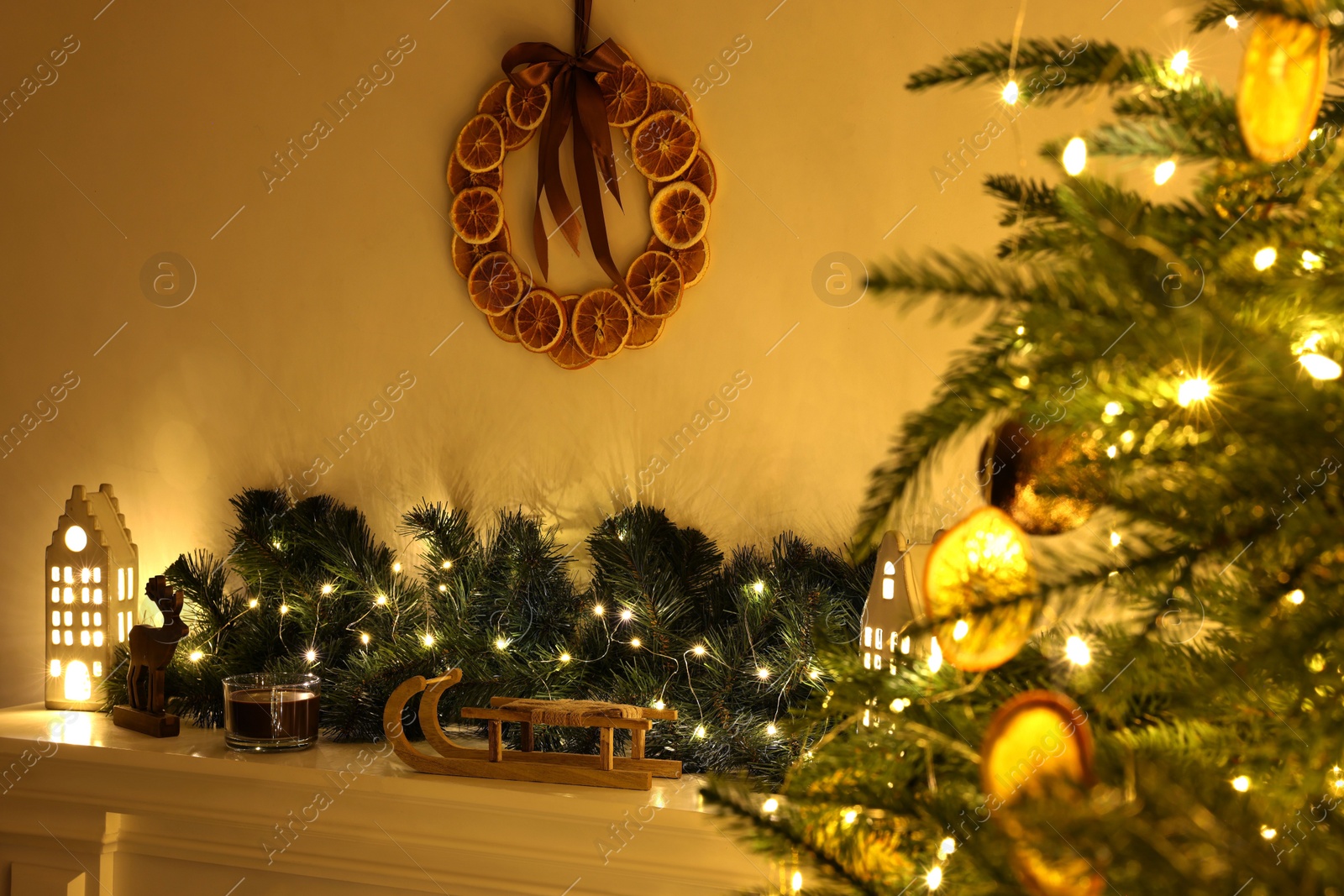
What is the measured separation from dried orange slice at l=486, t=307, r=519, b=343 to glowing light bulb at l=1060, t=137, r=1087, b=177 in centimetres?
120

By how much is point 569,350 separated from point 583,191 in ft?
0.79

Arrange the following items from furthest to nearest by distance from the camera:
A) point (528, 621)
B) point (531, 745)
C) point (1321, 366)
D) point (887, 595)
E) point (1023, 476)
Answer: point (528, 621) < point (531, 745) < point (887, 595) < point (1023, 476) < point (1321, 366)

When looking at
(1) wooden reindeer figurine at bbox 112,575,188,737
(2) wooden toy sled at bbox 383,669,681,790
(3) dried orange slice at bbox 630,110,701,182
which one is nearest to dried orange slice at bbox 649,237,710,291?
(3) dried orange slice at bbox 630,110,701,182

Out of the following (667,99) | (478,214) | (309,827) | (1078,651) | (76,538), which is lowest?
(309,827)

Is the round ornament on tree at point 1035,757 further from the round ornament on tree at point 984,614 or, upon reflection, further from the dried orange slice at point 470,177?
the dried orange slice at point 470,177

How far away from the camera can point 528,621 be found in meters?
1.42

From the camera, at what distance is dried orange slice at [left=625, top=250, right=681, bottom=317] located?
150 cm

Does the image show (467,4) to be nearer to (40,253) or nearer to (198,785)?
(40,253)

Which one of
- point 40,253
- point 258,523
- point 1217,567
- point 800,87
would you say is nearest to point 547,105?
point 800,87

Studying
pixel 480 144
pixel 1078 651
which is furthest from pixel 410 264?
pixel 1078 651

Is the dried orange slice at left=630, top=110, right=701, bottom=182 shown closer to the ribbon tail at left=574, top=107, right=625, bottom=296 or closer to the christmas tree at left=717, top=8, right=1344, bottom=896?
the ribbon tail at left=574, top=107, right=625, bottom=296

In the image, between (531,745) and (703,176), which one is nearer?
(531,745)

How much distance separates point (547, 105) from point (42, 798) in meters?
1.25

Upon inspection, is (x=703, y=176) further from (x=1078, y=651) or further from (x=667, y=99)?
(x=1078, y=651)
